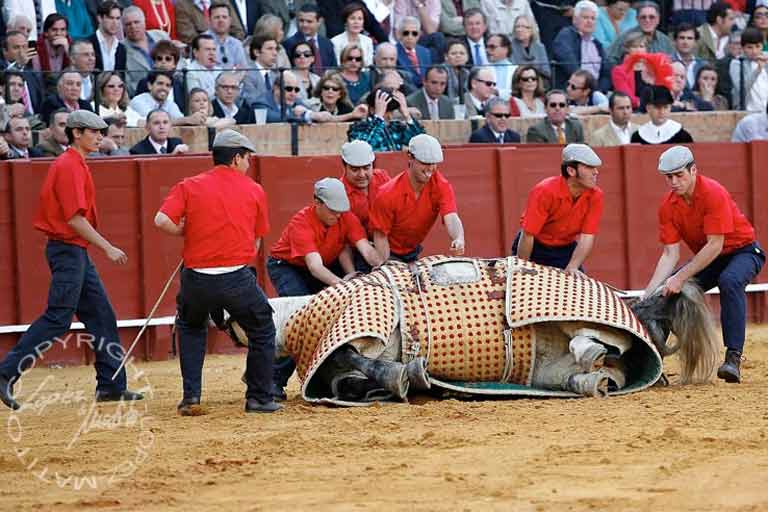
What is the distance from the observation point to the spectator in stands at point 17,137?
12.6 m

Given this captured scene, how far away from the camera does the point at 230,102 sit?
1407 centimetres

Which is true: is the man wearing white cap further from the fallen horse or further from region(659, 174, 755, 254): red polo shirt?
region(659, 174, 755, 254): red polo shirt

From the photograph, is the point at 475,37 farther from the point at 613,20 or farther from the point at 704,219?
the point at 704,219

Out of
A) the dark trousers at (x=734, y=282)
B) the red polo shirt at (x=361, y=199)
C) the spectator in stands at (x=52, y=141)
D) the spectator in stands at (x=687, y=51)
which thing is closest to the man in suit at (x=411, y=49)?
the spectator in stands at (x=687, y=51)

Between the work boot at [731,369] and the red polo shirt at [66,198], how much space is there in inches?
154

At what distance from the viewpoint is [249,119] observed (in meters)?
14.1

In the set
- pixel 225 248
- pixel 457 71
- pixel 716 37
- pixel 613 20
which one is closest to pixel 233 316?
pixel 225 248

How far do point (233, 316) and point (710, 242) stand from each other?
9.56ft

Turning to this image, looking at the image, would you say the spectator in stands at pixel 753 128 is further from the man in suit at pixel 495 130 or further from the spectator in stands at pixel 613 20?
the man in suit at pixel 495 130

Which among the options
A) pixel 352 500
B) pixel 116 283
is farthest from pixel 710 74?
pixel 352 500

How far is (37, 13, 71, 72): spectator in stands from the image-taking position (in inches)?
535

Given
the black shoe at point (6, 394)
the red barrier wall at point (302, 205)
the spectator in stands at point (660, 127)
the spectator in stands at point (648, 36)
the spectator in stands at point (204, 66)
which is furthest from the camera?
the spectator in stands at point (648, 36)

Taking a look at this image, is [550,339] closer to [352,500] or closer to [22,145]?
[352,500]

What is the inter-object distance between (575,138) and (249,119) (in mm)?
2983
